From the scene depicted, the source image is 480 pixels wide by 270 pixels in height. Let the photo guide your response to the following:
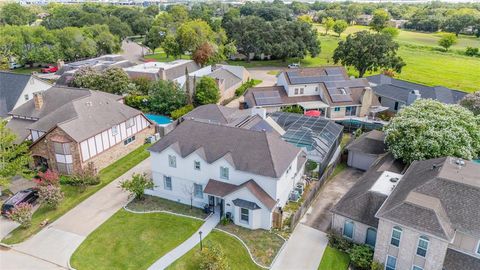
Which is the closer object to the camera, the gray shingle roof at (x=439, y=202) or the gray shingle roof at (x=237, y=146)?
the gray shingle roof at (x=439, y=202)

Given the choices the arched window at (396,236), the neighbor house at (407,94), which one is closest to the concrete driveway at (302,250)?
the arched window at (396,236)

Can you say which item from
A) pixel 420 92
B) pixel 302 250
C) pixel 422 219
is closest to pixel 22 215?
pixel 302 250

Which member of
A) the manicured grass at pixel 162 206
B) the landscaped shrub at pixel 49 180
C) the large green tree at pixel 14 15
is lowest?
the manicured grass at pixel 162 206

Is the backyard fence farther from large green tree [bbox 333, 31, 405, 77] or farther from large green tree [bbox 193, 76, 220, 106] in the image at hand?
large green tree [bbox 333, 31, 405, 77]

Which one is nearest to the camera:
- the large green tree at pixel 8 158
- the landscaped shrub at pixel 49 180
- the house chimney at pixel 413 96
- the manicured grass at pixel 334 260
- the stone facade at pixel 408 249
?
the stone facade at pixel 408 249

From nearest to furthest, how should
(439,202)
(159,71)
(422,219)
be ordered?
(422,219), (439,202), (159,71)

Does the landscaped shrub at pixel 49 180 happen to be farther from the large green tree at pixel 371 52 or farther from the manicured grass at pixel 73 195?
the large green tree at pixel 371 52

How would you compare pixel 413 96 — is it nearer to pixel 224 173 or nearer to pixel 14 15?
pixel 224 173
